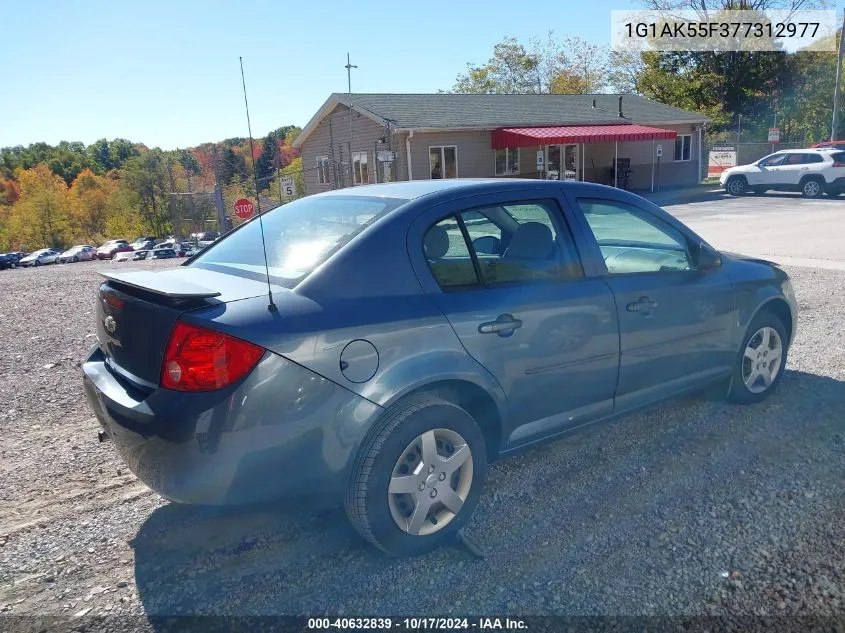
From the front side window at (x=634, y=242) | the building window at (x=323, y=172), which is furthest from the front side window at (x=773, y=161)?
the front side window at (x=634, y=242)

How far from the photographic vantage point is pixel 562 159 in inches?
1128

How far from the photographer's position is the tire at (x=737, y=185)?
2602 centimetres

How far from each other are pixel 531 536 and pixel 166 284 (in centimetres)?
201

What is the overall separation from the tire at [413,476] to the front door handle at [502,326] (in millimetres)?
379

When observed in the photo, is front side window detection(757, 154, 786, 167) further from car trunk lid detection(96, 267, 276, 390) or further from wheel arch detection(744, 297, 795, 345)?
car trunk lid detection(96, 267, 276, 390)

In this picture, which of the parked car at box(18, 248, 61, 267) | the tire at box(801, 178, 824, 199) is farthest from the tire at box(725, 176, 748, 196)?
the parked car at box(18, 248, 61, 267)

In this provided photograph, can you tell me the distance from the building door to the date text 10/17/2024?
2668 cm

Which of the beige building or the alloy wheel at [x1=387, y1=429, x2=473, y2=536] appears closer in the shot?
the alloy wheel at [x1=387, y1=429, x2=473, y2=536]

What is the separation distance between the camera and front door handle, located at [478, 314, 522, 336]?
2.92 m

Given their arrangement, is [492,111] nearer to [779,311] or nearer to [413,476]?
[779,311]

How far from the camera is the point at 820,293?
26.3ft

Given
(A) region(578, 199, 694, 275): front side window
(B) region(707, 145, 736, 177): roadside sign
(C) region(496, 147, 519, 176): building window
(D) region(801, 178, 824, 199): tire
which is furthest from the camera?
(B) region(707, 145, 736, 177): roadside sign

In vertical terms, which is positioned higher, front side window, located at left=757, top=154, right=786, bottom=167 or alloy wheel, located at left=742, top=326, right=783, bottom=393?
front side window, located at left=757, top=154, right=786, bottom=167

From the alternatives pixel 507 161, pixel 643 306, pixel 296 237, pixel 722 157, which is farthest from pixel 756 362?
pixel 722 157
